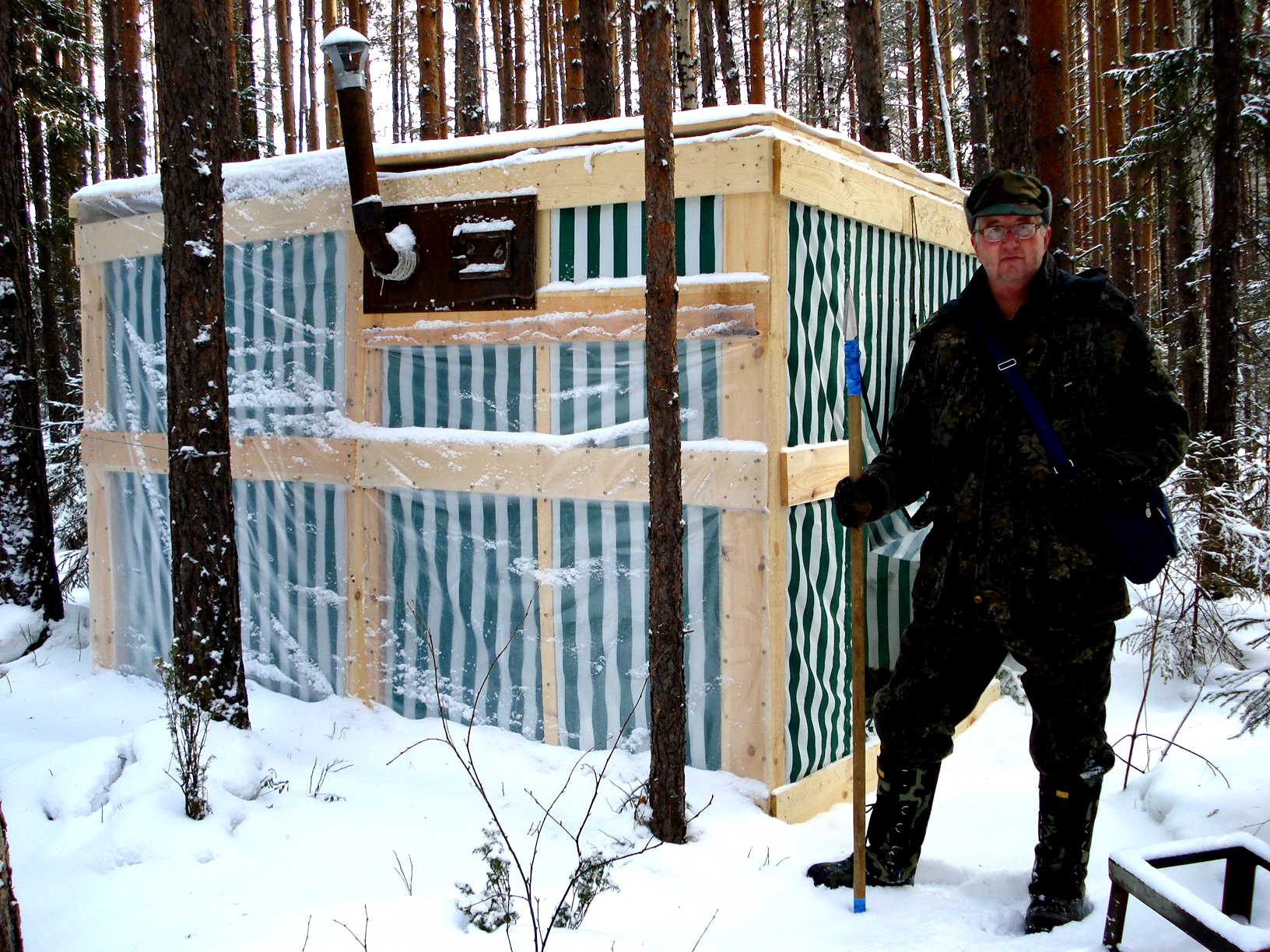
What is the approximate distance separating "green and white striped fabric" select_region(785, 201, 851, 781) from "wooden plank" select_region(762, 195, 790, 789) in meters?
0.06

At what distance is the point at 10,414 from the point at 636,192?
5046mm

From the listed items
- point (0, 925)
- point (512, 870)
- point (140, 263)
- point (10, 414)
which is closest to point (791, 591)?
point (512, 870)

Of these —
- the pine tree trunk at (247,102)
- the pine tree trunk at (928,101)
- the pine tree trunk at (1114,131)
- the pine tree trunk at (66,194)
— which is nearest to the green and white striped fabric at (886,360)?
the pine tree trunk at (66,194)

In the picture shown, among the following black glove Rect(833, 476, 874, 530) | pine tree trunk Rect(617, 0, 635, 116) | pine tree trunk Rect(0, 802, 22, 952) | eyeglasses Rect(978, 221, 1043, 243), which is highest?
pine tree trunk Rect(617, 0, 635, 116)

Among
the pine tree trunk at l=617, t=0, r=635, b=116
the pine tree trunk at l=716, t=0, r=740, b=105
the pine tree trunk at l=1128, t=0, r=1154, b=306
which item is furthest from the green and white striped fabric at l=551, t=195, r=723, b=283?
the pine tree trunk at l=617, t=0, r=635, b=116

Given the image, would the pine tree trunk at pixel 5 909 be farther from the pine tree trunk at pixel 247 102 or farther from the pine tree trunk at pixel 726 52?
the pine tree trunk at pixel 726 52

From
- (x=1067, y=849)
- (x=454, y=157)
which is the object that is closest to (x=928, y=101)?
(x=454, y=157)

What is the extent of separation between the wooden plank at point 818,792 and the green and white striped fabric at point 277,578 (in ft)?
7.87

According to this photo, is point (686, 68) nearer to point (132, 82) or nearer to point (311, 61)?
point (132, 82)

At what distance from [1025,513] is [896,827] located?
3.75 ft

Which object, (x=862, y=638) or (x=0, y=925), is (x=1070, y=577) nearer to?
(x=862, y=638)

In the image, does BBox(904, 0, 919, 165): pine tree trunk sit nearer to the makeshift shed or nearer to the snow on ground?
the makeshift shed

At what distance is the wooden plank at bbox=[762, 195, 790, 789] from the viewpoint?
404 cm

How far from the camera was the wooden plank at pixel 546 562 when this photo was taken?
15.0 feet
